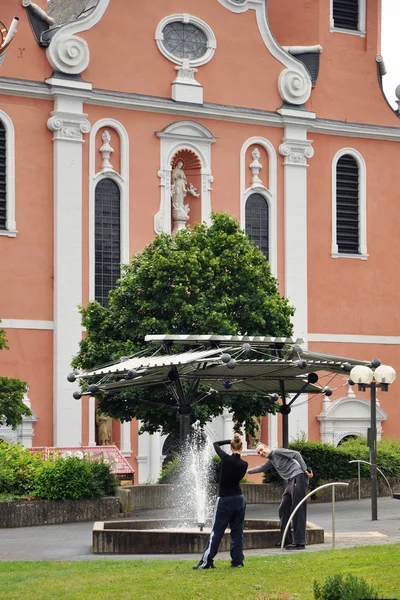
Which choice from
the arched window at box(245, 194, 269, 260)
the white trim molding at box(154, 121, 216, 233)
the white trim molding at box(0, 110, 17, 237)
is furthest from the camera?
the arched window at box(245, 194, 269, 260)

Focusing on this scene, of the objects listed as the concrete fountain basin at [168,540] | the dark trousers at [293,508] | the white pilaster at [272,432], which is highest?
the white pilaster at [272,432]

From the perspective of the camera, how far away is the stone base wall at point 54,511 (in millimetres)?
29000

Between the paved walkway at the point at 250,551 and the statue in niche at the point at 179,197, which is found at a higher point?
the statue in niche at the point at 179,197

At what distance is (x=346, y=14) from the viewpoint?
178 feet

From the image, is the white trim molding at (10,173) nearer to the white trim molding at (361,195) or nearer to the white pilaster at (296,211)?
the white pilaster at (296,211)

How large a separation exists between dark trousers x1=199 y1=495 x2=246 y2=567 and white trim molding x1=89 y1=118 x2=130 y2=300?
2717 cm

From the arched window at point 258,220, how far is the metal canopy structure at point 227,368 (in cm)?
1751

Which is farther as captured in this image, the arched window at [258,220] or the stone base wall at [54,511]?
the arched window at [258,220]

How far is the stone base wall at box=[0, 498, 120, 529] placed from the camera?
29.0m

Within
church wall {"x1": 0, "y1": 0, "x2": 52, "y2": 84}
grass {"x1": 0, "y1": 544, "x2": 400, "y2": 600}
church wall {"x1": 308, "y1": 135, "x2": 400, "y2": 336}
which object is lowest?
grass {"x1": 0, "y1": 544, "x2": 400, "y2": 600}

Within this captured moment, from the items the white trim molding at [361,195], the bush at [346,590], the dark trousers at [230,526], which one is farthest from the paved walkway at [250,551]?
the white trim molding at [361,195]

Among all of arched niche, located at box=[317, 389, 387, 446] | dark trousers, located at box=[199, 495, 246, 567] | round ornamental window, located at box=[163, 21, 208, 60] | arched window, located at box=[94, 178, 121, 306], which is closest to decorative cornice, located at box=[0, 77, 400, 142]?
round ornamental window, located at box=[163, 21, 208, 60]

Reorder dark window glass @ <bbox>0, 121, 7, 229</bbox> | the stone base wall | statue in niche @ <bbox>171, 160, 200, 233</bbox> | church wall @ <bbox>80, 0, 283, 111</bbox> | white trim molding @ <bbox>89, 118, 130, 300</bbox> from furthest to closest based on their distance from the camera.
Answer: statue in niche @ <bbox>171, 160, 200, 233</bbox>
church wall @ <bbox>80, 0, 283, 111</bbox>
white trim molding @ <bbox>89, 118, 130, 300</bbox>
dark window glass @ <bbox>0, 121, 7, 229</bbox>
the stone base wall

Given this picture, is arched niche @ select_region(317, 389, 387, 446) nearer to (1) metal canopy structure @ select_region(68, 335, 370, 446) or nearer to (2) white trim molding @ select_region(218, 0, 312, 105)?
(2) white trim molding @ select_region(218, 0, 312, 105)
